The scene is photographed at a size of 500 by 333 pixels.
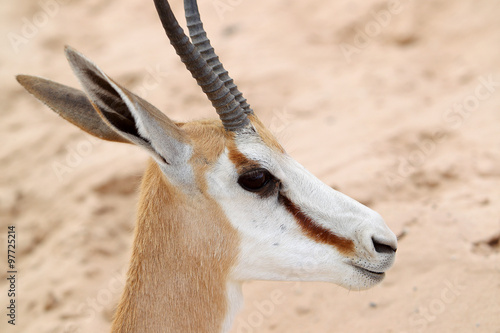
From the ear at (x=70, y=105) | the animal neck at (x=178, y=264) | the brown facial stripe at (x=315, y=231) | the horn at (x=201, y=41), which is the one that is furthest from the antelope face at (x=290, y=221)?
the ear at (x=70, y=105)

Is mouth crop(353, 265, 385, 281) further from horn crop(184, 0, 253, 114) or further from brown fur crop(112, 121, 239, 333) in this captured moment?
horn crop(184, 0, 253, 114)

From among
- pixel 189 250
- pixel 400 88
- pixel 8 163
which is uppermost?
pixel 189 250

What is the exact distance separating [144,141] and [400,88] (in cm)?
592

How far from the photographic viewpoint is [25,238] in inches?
241

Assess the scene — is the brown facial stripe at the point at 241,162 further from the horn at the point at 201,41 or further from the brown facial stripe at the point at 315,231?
the horn at the point at 201,41

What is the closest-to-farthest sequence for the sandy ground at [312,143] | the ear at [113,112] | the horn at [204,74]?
1. the ear at [113,112]
2. the horn at [204,74]
3. the sandy ground at [312,143]

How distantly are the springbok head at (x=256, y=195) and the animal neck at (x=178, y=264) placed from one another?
0.12ft

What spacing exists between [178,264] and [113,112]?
0.95 m

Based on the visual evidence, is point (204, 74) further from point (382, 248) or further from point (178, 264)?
point (382, 248)

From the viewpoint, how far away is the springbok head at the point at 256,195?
2.79 meters

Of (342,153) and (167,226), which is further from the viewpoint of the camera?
(342,153)

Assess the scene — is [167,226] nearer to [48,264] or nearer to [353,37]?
[48,264]

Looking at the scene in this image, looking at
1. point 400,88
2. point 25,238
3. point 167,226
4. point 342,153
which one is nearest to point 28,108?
point 25,238

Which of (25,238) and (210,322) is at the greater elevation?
(210,322)
